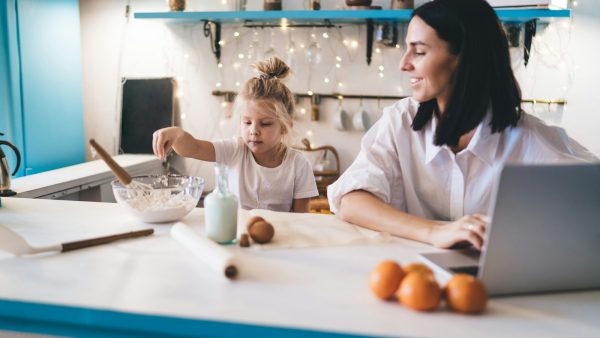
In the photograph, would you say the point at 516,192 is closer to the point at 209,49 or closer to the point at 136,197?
the point at 136,197

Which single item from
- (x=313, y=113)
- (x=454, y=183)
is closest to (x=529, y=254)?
(x=454, y=183)

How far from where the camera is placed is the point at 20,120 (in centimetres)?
260

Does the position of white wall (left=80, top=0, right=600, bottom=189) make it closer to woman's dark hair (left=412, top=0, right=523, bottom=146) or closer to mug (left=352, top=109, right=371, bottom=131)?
mug (left=352, top=109, right=371, bottom=131)

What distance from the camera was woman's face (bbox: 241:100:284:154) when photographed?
1763mm

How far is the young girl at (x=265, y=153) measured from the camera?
1779mm

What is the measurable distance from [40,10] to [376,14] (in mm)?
1853

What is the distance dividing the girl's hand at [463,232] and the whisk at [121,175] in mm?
683

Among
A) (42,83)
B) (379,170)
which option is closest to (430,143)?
(379,170)

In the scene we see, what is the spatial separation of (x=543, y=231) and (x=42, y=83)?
2790mm

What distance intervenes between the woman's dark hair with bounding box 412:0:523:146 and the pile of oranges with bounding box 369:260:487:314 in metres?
0.62

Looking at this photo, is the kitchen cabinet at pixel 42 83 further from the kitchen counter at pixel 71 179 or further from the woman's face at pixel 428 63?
the woman's face at pixel 428 63

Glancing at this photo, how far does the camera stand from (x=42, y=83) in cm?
277

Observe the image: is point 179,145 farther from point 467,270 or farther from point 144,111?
point 144,111

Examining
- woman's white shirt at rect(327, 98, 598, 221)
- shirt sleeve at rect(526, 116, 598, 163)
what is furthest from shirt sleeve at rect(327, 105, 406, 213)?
shirt sleeve at rect(526, 116, 598, 163)
